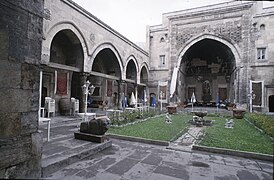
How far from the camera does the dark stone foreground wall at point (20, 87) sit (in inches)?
95.8

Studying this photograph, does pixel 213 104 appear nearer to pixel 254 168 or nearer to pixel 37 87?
pixel 254 168

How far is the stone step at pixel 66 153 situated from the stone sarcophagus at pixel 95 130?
143 millimetres

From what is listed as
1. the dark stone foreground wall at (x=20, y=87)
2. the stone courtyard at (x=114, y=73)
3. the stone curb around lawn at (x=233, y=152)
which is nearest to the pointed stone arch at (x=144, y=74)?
the stone courtyard at (x=114, y=73)

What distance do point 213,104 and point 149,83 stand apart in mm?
9363

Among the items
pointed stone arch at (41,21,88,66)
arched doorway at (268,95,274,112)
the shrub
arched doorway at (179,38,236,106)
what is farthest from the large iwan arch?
pointed stone arch at (41,21,88,66)

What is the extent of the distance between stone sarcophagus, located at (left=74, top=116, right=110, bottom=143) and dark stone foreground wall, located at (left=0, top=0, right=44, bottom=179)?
1.92 metres

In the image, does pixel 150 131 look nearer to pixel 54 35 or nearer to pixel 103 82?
pixel 54 35

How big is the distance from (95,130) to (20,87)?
8.46 feet

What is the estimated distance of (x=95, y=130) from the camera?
190 inches

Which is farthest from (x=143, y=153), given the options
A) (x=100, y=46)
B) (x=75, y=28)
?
(x=100, y=46)

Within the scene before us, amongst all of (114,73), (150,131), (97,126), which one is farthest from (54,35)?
(114,73)

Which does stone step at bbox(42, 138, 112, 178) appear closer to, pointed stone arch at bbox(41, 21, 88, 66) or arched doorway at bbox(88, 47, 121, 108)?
pointed stone arch at bbox(41, 21, 88, 66)

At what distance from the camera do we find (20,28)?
2.62 meters

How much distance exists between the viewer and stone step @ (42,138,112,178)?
3094 mm
